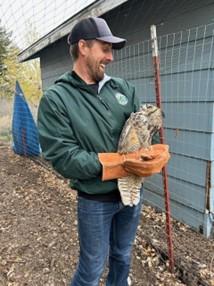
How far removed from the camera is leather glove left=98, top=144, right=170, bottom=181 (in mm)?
Answer: 1797

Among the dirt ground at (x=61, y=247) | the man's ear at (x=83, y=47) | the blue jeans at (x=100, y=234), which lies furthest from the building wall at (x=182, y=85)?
the man's ear at (x=83, y=47)

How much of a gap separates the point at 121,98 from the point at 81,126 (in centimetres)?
31

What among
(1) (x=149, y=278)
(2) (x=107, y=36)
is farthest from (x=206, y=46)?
(1) (x=149, y=278)

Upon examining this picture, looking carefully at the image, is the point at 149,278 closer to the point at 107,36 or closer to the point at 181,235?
the point at 181,235

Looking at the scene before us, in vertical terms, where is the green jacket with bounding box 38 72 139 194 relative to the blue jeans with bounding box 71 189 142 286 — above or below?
above

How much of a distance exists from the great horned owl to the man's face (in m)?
0.29

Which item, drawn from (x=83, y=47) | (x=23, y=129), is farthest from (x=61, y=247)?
(x=23, y=129)

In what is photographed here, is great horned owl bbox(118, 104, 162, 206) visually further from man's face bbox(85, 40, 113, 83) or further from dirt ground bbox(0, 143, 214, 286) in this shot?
dirt ground bbox(0, 143, 214, 286)

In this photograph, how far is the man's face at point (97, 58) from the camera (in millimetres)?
1811

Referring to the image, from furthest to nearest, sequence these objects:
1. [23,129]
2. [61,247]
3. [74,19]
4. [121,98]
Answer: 1. [23,129]
2. [74,19]
3. [61,247]
4. [121,98]

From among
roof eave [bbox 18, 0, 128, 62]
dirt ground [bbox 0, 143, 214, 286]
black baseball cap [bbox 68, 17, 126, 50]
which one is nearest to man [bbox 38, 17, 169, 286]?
black baseball cap [bbox 68, 17, 126, 50]

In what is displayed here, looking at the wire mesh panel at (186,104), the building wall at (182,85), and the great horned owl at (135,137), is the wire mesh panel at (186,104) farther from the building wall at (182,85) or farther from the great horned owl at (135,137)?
the great horned owl at (135,137)

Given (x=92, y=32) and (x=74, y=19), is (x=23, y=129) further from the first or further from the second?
(x=92, y=32)

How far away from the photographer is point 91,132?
1.81 m
